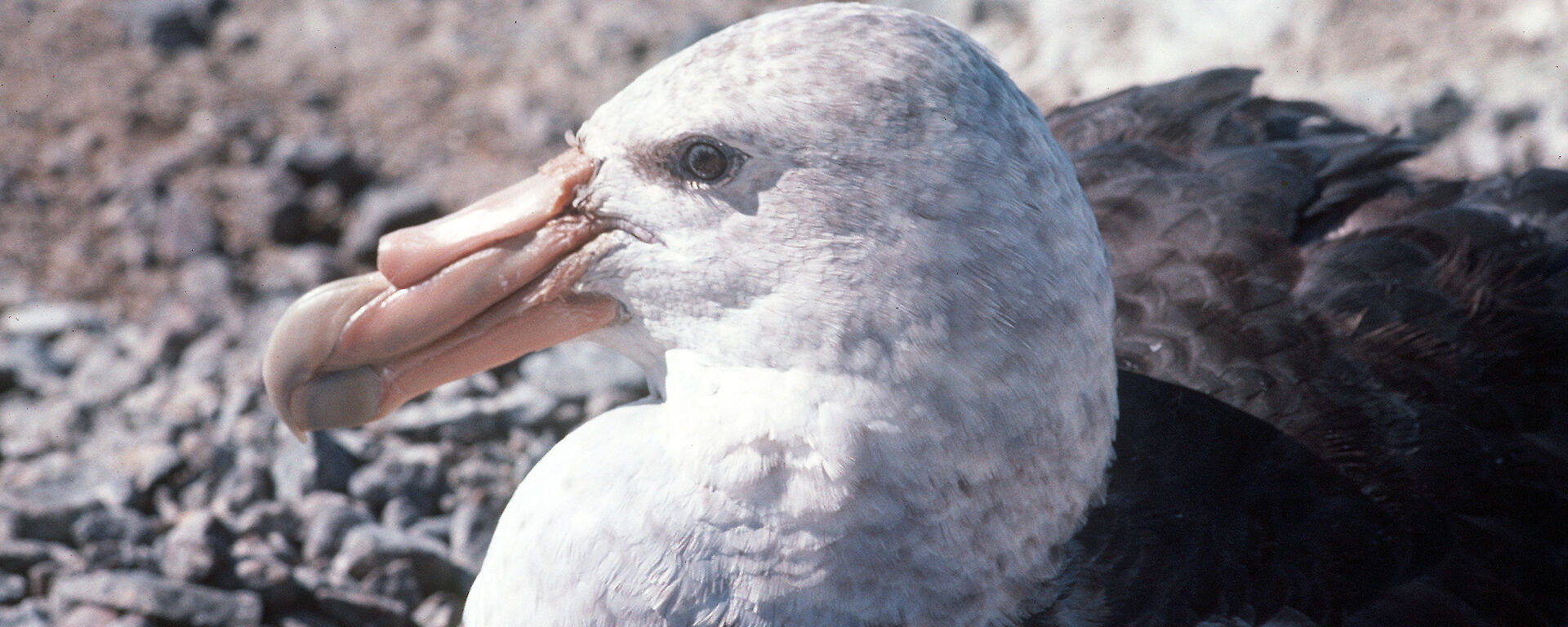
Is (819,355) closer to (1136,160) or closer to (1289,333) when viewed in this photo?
(1289,333)

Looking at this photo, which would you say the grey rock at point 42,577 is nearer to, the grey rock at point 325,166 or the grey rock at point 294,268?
the grey rock at point 294,268

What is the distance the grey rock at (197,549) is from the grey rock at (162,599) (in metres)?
0.05

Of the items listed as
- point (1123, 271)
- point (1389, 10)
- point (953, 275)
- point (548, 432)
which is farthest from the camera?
point (1389, 10)

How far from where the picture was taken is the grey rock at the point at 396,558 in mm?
3336

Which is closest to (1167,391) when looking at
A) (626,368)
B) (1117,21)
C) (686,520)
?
(686,520)

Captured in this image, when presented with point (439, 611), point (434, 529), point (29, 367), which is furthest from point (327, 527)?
point (29, 367)

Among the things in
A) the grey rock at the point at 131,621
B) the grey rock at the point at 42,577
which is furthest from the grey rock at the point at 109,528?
the grey rock at the point at 131,621

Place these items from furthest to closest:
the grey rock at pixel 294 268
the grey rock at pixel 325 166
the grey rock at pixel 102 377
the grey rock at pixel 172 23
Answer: the grey rock at pixel 172 23 < the grey rock at pixel 325 166 < the grey rock at pixel 294 268 < the grey rock at pixel 102 377

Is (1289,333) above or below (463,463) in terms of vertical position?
above

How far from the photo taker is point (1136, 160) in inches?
123

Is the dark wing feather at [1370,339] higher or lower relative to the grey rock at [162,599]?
higher

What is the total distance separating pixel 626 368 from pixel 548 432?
0.31m

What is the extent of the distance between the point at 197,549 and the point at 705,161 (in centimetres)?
193

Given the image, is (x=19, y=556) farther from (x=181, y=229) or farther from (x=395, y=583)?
(x=181, y=229)
